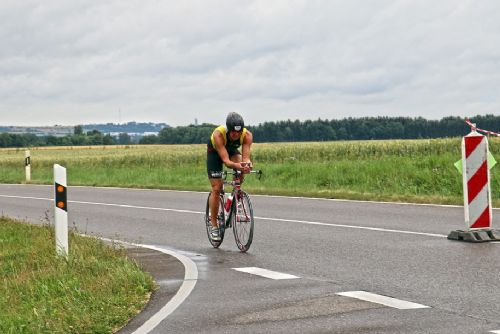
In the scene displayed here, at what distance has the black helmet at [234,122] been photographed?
11.1 metres

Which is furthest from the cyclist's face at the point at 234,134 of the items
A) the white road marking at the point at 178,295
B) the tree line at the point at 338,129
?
the tree line at the point at 338,129

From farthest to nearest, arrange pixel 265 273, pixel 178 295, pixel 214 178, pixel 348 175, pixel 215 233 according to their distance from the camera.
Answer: pixel 348 175, pixel 215 233, pixel 214 178, pixel 265 273, pixel 178 295

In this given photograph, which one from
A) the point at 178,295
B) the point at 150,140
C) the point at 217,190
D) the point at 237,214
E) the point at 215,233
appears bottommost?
the point at 178,295

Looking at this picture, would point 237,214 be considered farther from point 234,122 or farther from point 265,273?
point 265,273

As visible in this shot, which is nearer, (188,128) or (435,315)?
(435,315)

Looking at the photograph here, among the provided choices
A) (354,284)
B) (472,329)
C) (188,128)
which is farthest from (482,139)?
(188,128)

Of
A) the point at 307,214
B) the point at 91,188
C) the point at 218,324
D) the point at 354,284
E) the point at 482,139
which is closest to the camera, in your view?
the point at 218,324

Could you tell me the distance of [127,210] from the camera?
1948cm

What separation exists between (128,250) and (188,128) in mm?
99424

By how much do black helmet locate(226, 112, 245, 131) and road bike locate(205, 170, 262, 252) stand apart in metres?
0.64

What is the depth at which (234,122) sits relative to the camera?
11.1 meters

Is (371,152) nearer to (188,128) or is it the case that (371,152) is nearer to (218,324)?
(218,324)

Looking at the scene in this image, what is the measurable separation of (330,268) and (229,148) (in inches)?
97.9

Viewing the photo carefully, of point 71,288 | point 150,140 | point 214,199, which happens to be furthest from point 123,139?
point 71,288
